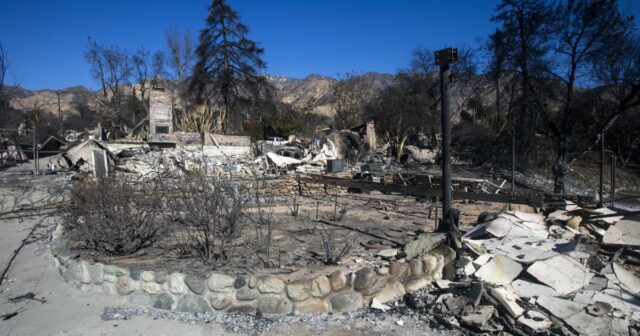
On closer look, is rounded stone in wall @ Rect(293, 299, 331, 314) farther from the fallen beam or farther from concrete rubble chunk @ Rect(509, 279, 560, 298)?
the fallen beam

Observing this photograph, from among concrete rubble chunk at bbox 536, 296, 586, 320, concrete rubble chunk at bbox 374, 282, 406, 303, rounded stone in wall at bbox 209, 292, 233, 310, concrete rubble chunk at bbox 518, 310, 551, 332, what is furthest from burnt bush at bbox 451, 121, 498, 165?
rounded stone in wall at bbox 209, 292, 233, 310

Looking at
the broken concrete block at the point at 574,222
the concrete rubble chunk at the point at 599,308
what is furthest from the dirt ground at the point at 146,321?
the broken concrete block at the point at 574,222

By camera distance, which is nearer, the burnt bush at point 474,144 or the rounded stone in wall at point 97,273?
the rounded stone in wall at point 97,273

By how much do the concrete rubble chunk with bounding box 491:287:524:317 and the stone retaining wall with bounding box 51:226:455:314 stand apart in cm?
96

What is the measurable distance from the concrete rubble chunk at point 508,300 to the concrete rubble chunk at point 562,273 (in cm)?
46

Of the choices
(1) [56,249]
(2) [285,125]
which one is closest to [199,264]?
(1) [56,249]

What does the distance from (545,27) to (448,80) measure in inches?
462

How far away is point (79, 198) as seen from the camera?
718cm

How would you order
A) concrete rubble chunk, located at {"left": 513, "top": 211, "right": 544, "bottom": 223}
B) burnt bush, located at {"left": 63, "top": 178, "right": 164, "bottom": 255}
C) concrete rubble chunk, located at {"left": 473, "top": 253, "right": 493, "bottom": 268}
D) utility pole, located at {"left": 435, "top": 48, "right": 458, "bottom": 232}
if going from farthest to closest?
concrete rubble chunk, located at {"left": 513, "top": 211, "right": 544, "bottom": 223} < burnt bush, located at {"left": 63, "top": 178, "right": 164, "bottom": 255} < utility pole, located at {"left": 435, "top": 48, "right": 458, "bottom": 232} < concrete rubble chunk, located at {"left": 473, "top": 253, "right": 493, "bottom": 268}

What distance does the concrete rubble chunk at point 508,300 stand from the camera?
13.4ft

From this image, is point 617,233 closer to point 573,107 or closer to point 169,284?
point 169,284

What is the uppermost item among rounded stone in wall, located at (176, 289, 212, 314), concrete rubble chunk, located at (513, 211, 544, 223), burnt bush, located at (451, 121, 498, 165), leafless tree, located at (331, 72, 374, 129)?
leafless tree, located at (331, 72, 374, 129)

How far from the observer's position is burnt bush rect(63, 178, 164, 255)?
6.08 m

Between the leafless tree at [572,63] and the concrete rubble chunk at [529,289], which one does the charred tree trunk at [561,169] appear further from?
the concrete rubble chunk at [529,289]
